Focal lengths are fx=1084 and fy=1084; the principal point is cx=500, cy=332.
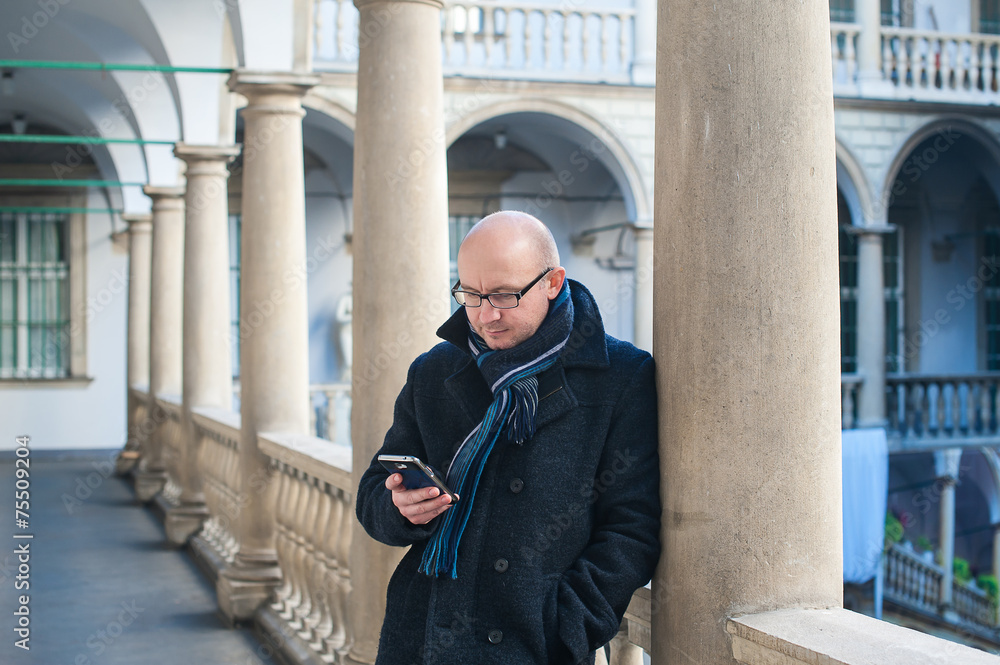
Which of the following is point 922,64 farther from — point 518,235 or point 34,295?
point 518,235

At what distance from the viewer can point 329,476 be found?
4602 millimetres

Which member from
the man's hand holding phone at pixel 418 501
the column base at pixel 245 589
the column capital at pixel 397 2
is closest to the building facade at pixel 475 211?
the column base at pixel 245 589

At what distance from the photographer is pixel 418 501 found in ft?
6.89

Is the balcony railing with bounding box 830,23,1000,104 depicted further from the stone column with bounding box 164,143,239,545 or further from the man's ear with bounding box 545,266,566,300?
the man's ear with bounding box 545,266,566,300

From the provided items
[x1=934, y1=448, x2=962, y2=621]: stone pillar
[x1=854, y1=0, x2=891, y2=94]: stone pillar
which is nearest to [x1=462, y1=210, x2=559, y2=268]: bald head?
[x1=854, y1=0, x2=891, y2=94]: stone pillar

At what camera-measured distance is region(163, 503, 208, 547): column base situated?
326 inches

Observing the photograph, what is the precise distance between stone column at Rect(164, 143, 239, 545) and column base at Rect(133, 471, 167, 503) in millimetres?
2020

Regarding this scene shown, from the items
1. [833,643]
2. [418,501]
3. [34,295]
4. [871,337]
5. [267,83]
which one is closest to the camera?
[833,643]

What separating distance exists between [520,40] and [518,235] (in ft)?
40.4

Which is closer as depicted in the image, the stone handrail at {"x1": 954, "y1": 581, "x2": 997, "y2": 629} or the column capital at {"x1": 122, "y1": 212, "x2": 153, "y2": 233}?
the column capital at {"x1": 122, "y1": 212, "x2": 153, "y2": 233}

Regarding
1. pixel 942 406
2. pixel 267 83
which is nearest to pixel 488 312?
pixel 267 83

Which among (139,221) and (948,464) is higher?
(139,221)

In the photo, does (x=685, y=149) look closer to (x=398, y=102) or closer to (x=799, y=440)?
(x=799, y=440)

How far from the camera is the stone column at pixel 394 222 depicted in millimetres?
3727
